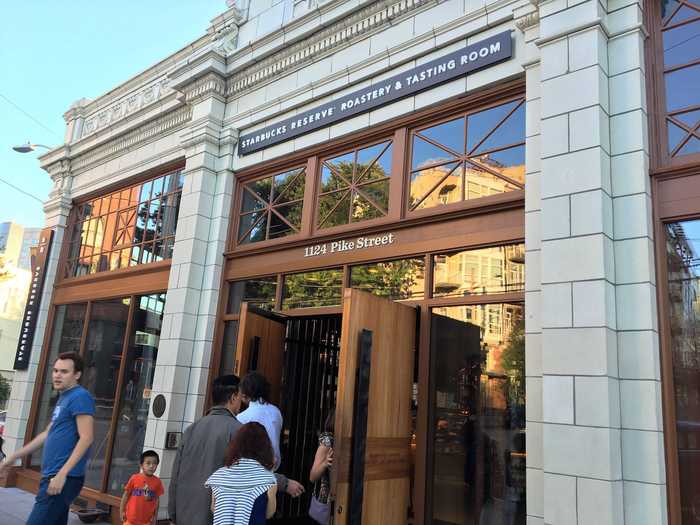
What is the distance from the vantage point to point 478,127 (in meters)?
5.74

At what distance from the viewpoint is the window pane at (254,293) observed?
283 inches

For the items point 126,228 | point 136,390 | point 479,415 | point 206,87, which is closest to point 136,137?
point 126,228

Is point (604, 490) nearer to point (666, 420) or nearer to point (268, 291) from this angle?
A: point (666, 420)

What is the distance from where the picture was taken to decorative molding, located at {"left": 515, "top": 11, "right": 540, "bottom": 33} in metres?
5.15

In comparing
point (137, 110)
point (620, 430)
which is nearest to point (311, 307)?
point (620, 430)

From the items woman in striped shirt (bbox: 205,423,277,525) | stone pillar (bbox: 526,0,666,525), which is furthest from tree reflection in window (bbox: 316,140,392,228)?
woman in striped shirt (bbox: 205,423,277,525)

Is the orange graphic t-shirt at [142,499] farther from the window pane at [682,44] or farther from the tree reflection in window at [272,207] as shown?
the window pane at [682,44]

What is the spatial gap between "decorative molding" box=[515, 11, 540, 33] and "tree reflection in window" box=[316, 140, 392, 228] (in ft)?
6.03

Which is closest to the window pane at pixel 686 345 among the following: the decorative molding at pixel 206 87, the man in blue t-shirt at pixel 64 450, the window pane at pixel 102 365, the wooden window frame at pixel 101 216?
the man in blue t-shirt at pixel 64 450

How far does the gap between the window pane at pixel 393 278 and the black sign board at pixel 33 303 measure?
24.8ft

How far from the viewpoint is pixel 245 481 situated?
3326 mm

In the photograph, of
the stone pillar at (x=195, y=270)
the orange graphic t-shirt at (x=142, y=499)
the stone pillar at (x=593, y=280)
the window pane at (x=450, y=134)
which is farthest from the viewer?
the stone pillar at (x=195, y=270)

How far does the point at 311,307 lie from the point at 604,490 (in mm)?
3737

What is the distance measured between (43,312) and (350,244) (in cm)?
744
